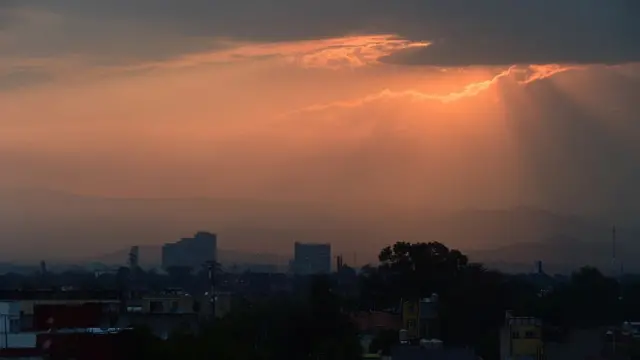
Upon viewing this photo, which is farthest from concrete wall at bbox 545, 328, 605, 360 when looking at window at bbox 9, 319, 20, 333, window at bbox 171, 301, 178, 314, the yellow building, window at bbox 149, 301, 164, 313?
window at bbox 171, 301, 178, 314

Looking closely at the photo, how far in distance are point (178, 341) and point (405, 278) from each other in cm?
3473

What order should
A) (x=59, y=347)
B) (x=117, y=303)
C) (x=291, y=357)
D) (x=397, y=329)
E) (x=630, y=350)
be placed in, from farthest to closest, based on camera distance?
(x=397, y=329), (x=117, y=303), (x=291, y=357), (x=630, y=350), (x=59, y=347)

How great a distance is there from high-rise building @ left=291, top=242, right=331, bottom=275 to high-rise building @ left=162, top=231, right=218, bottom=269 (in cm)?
1135

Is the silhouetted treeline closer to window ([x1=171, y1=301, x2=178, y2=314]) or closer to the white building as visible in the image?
window ([x1=171, y1=301, x2=178, y2=314])

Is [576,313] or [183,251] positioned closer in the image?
[576,313]

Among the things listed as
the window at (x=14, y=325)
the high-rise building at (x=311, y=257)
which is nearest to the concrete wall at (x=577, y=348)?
the window at (x=14, y=325)

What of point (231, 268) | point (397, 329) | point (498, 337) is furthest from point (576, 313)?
point (231, 268)

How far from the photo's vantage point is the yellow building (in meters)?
45.7

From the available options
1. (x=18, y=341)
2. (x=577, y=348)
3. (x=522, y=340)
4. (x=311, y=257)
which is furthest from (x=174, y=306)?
(x=311, y=257)

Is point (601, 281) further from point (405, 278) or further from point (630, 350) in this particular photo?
point (630, 350)

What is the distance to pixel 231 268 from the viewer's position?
Answer: 17438 cm

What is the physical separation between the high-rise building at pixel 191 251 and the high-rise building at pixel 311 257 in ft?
37.2

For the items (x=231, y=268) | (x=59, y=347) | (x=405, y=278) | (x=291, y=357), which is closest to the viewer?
(x=59, y=347)

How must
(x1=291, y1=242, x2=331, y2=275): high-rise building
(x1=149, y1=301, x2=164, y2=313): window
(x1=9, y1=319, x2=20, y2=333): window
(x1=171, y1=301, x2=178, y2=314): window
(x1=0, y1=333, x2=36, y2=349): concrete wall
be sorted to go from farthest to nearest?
(x1=291, y1=242, x2=331, y2=275): high-rise building, (x1=171, y1=301, x2=178, y2=314): window, (x1=149, y1=301, x2=164, y2=313): window, (x1=9, y1=319, x2=20, y2=333): window, (x1=0, y1=333, x2=36, y2=349): concrete wall
